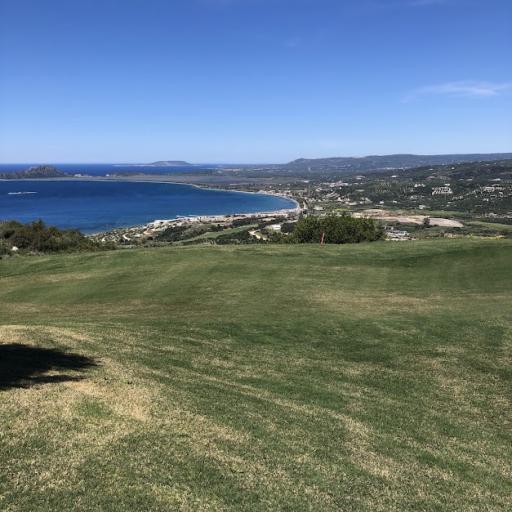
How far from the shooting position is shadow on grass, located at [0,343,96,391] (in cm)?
1154

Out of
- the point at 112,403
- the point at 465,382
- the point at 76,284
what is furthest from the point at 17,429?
the point at 76,284

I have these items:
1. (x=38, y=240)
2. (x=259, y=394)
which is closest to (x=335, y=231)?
(x=38, y=240)

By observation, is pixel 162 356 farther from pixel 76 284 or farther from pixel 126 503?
pixel 76 284

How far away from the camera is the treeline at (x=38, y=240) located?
178 ft

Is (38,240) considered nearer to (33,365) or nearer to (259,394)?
(33,365)

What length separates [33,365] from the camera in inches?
511

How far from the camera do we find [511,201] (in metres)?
170

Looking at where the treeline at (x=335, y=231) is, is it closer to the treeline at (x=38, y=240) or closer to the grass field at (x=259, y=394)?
the treeline at (x=38, y=240)

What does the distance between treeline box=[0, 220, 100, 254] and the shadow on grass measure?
4061cm

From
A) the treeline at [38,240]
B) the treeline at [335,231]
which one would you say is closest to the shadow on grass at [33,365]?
the treeline at [38,240]

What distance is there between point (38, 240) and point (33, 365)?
155 feet

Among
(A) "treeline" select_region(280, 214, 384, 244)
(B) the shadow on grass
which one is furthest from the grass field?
(A) "treeline" select_region(280, 214, 384, 244)

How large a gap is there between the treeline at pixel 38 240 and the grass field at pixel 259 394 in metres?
28.4

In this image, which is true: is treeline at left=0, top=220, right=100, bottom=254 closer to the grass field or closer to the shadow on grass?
the grass field
